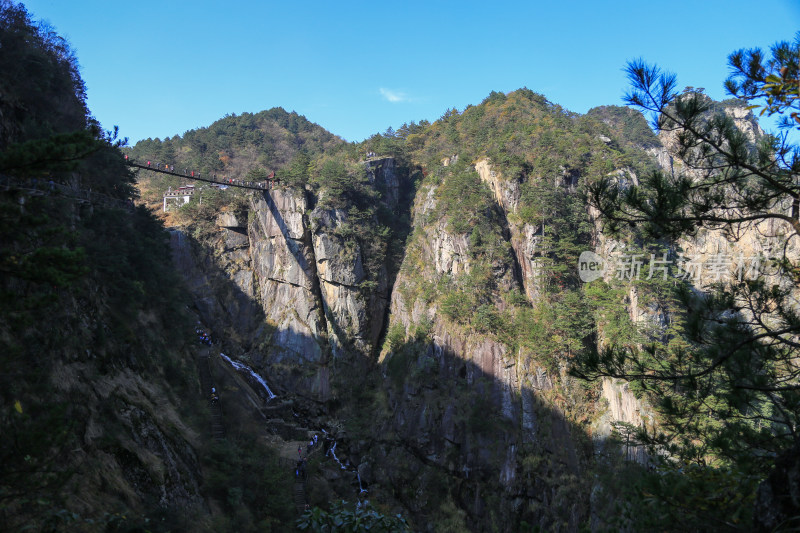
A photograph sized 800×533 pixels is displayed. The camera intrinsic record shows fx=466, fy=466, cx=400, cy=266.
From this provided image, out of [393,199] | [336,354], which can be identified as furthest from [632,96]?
[393,199]

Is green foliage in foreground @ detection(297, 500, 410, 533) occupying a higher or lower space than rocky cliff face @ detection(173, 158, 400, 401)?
lower

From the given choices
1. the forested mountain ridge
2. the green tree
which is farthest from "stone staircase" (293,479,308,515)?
the forested mountain ridge

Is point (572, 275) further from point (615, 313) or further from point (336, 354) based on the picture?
point (336, 354)

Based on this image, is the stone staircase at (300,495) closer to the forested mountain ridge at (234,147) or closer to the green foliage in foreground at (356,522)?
the green foliage in foreground at (356,522)

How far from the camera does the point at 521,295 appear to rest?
2409 centimetres

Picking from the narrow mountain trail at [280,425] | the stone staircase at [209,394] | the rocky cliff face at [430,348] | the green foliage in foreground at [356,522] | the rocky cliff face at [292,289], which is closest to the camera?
the green foliage in foreground at [356,522]

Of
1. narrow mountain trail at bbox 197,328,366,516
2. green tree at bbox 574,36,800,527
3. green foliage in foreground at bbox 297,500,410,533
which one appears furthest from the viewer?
narrow mountain trail at bbox 197,328,366,516

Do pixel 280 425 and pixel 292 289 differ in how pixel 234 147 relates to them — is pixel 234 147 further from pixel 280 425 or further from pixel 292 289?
pixel 280 425

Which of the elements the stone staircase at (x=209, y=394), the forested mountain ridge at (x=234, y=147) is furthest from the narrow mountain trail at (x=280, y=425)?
the forested mountain ridge at (x=234, y=147)

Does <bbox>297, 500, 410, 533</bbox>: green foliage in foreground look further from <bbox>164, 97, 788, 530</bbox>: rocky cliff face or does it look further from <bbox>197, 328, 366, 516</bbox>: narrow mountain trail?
<bbox>164, 97, 788, 530</bbox>: rocky cliff face

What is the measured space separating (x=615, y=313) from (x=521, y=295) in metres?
4.90

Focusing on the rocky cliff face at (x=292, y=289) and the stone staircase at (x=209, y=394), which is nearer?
the stone staircase at (x=209, y=394)

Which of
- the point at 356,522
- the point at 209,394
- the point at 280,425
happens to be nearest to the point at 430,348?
the point at 280,425

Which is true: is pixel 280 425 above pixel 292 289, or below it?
Result: below
